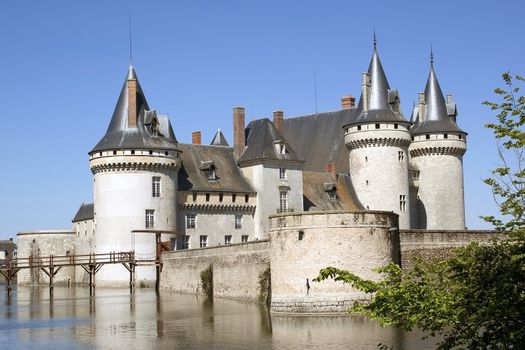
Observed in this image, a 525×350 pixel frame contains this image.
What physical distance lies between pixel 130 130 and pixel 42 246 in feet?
45.1

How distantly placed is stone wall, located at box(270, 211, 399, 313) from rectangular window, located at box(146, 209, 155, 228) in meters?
20.2

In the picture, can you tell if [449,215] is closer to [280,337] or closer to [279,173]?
[279,173]

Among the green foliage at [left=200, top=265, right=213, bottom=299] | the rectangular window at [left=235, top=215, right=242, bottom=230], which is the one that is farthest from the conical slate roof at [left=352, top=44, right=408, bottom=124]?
the green foliage at [left=200, top=265, right=213, bottom=299]

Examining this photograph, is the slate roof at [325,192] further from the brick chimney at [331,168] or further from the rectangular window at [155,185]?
the rectangular window at [155,185]

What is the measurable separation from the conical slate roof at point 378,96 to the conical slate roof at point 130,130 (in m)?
11.1

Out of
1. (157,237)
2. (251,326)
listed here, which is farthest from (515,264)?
(157,237)

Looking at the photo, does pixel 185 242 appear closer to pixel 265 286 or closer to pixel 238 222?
pixel 238 222

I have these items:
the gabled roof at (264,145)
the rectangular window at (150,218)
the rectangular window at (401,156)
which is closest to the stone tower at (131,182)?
the rectangular window at (150,218)

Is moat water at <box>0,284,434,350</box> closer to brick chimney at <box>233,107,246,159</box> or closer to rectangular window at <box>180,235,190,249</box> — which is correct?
rectangular window at <box>180,235,190,249</box>

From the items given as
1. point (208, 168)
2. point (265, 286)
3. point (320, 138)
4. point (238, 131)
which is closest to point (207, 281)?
point (265, 286)

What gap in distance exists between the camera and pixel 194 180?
166ft

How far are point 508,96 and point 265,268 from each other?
67.2 ft

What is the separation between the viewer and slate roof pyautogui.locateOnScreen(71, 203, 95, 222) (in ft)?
176

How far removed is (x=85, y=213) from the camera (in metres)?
55.2
